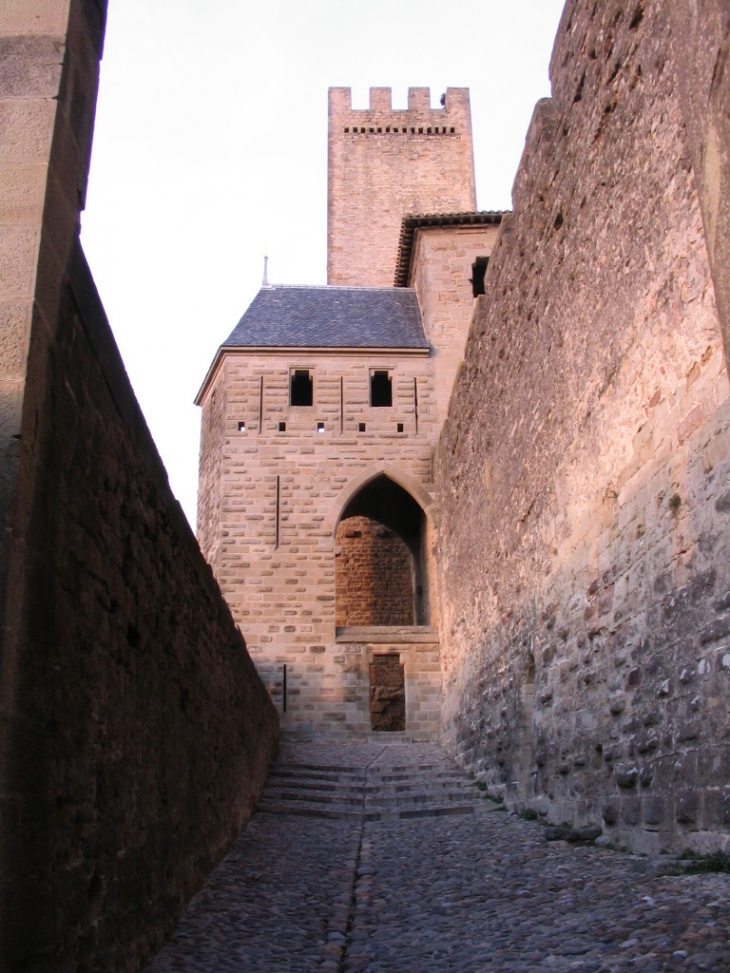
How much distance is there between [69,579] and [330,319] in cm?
1580

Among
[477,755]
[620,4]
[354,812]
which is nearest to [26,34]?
[620,4]

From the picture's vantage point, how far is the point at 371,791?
30.0ft

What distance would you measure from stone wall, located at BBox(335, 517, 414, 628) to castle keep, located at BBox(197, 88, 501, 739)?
251cm

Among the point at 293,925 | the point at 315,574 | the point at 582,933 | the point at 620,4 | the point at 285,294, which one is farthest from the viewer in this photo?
the point at 285,294

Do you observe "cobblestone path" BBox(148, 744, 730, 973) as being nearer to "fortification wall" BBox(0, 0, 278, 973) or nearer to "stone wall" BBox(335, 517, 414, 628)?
"fortification wall" BBox(0, 0, 278, 973)

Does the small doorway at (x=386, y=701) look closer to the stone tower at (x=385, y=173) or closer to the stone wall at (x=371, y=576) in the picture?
the stone wall at (x=371, y=576)

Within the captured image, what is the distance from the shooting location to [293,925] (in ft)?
13.3

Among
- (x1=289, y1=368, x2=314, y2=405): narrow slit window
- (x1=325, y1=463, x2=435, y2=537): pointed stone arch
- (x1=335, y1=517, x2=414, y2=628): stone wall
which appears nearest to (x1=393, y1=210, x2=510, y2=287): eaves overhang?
(x1=289, y1=368, x2=314, y2=405): narrow slit window

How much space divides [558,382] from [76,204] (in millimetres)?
4457

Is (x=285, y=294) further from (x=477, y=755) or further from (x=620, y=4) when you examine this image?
(x=620, y=4)

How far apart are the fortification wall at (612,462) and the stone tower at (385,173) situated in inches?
740

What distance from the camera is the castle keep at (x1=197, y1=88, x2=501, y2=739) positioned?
14531 millimetres

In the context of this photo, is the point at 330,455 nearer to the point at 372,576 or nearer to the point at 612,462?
the point at 372,576

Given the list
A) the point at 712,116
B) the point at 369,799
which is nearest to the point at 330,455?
the point at 369,799
